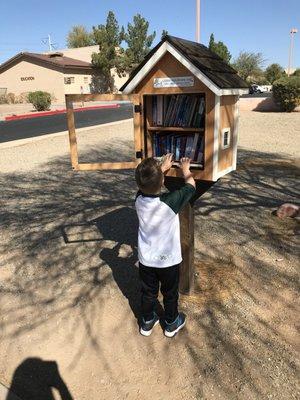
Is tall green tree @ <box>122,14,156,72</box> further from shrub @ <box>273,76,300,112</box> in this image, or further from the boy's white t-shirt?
the boy's white t-shirt

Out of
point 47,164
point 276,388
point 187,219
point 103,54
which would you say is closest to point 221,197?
point 187,219

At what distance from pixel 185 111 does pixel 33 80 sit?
45475mm

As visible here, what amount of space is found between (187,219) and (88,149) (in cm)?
933

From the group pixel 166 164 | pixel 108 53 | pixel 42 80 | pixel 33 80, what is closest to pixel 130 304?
pixel 166 164

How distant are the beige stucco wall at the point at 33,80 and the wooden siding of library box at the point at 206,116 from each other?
42704 mm

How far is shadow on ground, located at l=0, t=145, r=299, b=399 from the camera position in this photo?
3.08 m

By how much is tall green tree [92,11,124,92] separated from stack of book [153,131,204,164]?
47.0 metres

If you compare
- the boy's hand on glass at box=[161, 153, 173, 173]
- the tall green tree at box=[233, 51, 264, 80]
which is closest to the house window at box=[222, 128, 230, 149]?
the boy's hand on glass at box=[161, 153, 173, 173]

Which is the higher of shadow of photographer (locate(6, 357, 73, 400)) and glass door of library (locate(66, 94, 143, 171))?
glass door of library (locate(66, 94, 143, 171))

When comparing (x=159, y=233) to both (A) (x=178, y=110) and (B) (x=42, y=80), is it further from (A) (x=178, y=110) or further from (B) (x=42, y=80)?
(B) (x=42, y=80)

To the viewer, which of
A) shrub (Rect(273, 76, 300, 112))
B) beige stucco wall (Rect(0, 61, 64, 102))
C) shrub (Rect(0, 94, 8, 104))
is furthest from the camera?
beige stucco wall (Rect(0, 61, 64, 102))

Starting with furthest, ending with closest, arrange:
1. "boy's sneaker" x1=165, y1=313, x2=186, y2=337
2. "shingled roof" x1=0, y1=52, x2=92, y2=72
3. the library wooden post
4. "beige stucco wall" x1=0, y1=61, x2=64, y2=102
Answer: "beige stucco wall" x1=0, y1=61, x2=64, y2=102
"shingled roof" x1=0, y1=52, x2=92, y2=72
"boy's sneaker" x1=165, y1=313, x2=186, y2=337
the library wooden post

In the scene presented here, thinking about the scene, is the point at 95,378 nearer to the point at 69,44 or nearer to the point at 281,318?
the point at 281,318

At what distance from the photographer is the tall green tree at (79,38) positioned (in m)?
80.0
